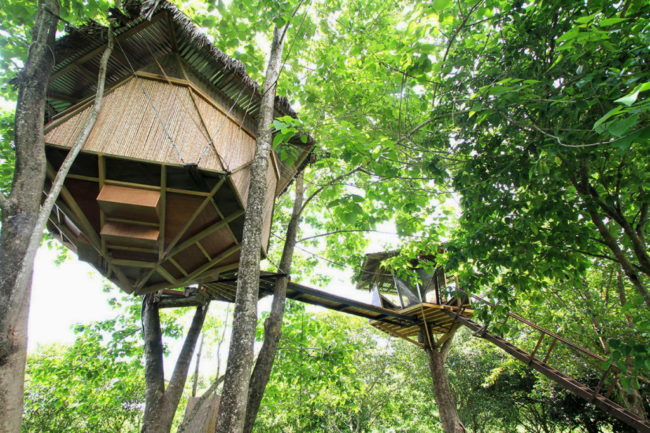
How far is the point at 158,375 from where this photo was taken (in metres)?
7.37

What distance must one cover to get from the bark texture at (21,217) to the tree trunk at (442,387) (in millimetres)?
9057

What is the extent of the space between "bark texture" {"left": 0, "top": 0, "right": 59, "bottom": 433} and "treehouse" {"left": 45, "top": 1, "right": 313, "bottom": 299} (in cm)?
57

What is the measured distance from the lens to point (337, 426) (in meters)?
16.1

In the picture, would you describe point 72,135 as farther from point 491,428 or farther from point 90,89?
point 491,428

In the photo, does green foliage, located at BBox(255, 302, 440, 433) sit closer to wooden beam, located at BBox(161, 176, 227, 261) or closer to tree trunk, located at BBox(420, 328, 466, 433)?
tree trunk, located at BBox(420, 328, 466, 433)

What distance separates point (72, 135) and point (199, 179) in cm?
155

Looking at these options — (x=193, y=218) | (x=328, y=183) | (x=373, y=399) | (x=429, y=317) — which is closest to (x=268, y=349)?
(x=193, y=218)

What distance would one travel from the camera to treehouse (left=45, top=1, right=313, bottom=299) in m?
4.24

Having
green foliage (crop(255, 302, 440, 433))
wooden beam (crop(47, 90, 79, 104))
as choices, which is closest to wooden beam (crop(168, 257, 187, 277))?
wooden beam (crop(47, 90, 79, 104))

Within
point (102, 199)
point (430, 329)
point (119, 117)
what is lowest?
point (430, 329)

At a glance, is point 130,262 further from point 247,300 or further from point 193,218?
point 247,300

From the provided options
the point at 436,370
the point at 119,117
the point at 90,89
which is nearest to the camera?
the point at 119,117

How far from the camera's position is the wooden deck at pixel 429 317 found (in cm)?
1002

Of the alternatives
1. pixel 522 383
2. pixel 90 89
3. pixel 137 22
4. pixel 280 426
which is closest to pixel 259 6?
pixel 137 22
